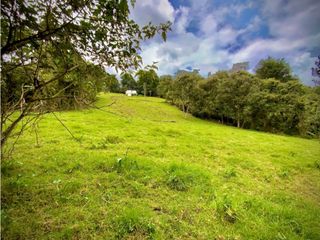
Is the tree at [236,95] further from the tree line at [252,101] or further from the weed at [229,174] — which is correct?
the weed at [229,174]

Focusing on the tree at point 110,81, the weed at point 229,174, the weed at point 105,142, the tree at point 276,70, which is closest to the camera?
the tree at point 110,81

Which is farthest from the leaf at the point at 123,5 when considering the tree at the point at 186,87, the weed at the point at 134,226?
the tree at the point at 186,87

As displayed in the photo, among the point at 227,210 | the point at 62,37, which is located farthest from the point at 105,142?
the point at 62,37

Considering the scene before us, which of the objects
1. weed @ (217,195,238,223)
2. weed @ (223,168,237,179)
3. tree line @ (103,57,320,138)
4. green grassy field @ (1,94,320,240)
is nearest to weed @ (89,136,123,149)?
green grassy field @ (1,94,320,240)

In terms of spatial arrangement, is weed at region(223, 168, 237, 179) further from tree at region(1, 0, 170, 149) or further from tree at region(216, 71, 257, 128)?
tree at region(216, 71, 257, 128)

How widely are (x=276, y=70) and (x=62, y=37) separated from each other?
177 ft

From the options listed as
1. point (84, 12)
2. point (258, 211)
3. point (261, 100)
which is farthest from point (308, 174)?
point (261, 100)

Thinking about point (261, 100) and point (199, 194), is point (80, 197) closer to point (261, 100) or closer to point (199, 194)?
point (199, 194)

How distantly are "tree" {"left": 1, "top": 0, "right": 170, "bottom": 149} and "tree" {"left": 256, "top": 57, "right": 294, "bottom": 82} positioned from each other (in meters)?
51.1

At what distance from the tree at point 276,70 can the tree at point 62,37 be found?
2011 inches

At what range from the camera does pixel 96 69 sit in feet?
12.0

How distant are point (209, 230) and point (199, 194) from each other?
1465mm

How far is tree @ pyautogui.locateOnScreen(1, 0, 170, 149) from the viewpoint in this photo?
2.89 meters

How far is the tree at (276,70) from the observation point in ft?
156
